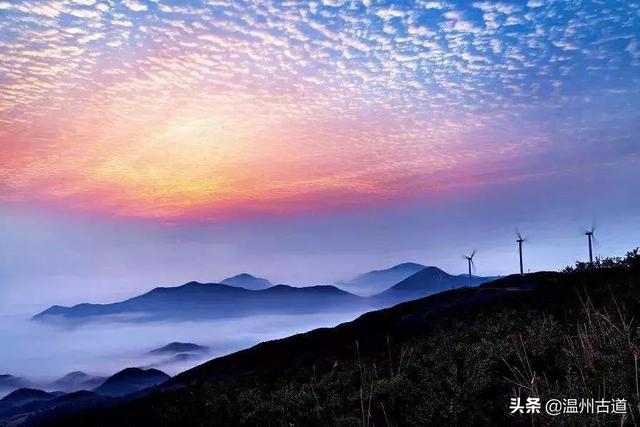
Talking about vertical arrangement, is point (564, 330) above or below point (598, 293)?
below

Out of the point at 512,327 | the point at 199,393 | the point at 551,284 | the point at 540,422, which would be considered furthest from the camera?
the point at 551,284

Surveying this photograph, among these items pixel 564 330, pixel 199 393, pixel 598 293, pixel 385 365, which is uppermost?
pixel 598 293

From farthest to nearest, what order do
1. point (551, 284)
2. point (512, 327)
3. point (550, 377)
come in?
point (551, 284) → point (512, 327) → point (550, 377)

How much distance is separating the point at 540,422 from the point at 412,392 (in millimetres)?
4642

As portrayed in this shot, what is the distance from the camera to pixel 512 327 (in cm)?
1878

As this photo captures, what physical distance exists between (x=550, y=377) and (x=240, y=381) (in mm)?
17898

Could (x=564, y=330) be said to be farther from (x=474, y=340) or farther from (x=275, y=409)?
(x=275, y=409)

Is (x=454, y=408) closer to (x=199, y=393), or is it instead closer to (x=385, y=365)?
(x=385, y=365)

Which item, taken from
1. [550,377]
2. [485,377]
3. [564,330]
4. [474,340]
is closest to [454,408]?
[485,377]

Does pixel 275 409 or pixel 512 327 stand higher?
pixel 512 327

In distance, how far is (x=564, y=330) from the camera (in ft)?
50.8

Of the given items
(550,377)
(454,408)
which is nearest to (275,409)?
(454,408)

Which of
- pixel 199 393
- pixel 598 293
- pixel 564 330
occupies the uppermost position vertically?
pixel 598 293

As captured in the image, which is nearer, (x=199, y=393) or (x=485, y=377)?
(x=485, y=377)
